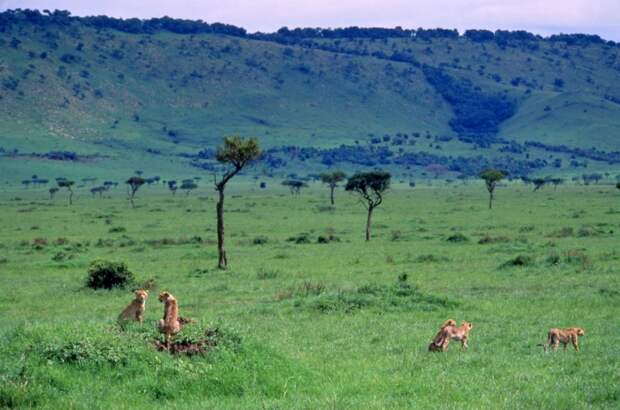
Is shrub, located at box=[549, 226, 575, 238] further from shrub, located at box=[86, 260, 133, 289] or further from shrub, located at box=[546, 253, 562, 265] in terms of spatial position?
shrub, located at box=[86, 260, 133, 289]

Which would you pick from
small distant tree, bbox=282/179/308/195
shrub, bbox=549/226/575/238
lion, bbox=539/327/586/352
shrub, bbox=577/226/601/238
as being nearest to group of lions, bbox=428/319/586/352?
lion, bbox=539/327/586/352

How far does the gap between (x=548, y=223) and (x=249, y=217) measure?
26.1 m

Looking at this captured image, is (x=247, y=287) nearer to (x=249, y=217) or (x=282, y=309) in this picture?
(x=282, y=309)

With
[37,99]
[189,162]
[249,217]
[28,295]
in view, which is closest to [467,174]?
[189,162]

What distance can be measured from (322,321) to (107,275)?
10.4 m

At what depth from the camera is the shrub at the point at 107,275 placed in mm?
28953

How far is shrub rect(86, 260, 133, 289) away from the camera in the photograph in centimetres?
2895

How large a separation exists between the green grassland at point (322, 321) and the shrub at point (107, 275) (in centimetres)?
66

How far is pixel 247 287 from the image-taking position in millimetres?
29344

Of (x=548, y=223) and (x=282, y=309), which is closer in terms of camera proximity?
(x=282, y=309)

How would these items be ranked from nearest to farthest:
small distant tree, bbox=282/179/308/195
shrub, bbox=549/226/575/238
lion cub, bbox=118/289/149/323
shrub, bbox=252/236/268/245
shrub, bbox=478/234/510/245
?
lion cub, bbox=118/289/149/323 < shrub, bbox=478/234/510/245 < shrub, bbox=252/236/268/245 < shrub, bbox=549/226/575/238 < small distant tree, bbox=282/179/308/195

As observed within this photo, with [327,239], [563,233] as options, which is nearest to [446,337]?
[327,239]

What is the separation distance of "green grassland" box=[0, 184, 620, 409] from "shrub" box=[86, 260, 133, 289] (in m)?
0.66

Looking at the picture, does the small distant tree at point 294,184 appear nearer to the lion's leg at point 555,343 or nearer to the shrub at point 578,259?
the shrub at point 578,259
